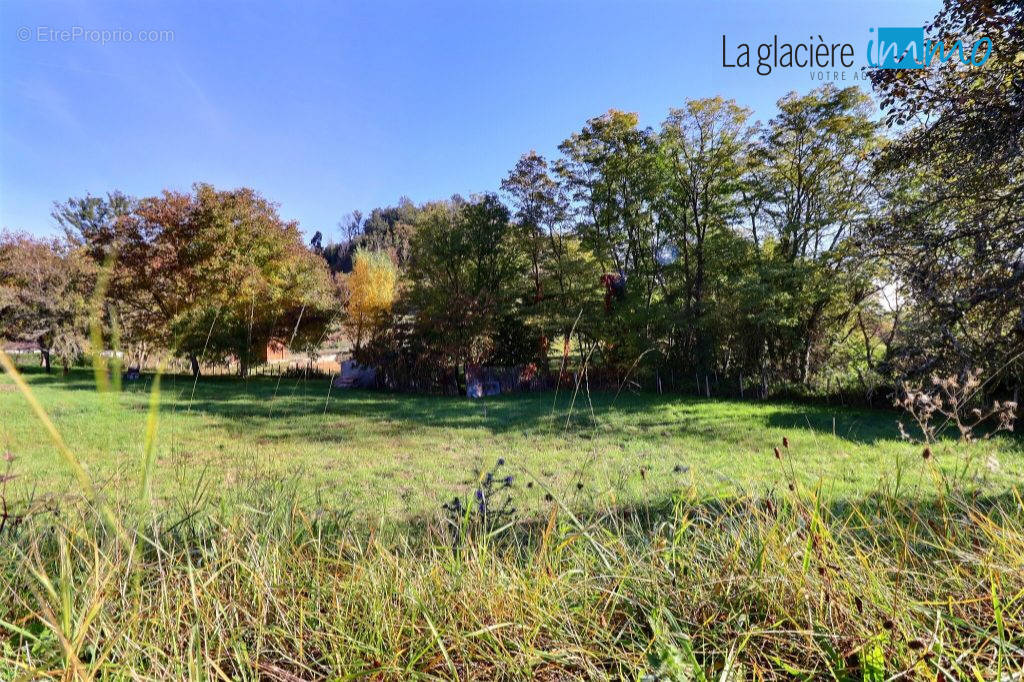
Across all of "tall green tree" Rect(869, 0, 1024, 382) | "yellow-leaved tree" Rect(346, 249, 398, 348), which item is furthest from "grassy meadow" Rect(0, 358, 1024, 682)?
"yellow-leaved tree" Rect(346, 249, 398, 348)

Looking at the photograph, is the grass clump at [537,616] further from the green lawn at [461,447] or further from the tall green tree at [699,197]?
the tall green tree at [699,197]

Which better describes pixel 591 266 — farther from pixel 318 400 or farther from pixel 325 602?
pixel 325 602

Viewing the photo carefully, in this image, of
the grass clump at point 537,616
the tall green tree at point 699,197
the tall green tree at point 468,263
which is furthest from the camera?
the tall green tree at point 468,263

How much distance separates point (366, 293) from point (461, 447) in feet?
41.1

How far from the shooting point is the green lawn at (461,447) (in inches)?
140

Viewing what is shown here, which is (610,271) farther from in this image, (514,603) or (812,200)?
(514,603)

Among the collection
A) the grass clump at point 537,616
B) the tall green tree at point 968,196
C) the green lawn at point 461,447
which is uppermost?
the tall green tree at point 968,196

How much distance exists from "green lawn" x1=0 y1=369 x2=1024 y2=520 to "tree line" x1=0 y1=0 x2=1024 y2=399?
112 centimetres

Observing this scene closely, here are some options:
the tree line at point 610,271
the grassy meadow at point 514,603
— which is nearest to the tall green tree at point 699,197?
the tree line at point 610,271

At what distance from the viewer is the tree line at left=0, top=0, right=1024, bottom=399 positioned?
30.2ft

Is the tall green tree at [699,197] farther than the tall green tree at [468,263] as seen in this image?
No

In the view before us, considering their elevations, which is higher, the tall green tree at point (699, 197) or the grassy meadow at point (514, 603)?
the tall green tree at point (699, 197)

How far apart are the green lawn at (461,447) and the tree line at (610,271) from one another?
112 cm

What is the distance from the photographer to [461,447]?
589 centimetres
